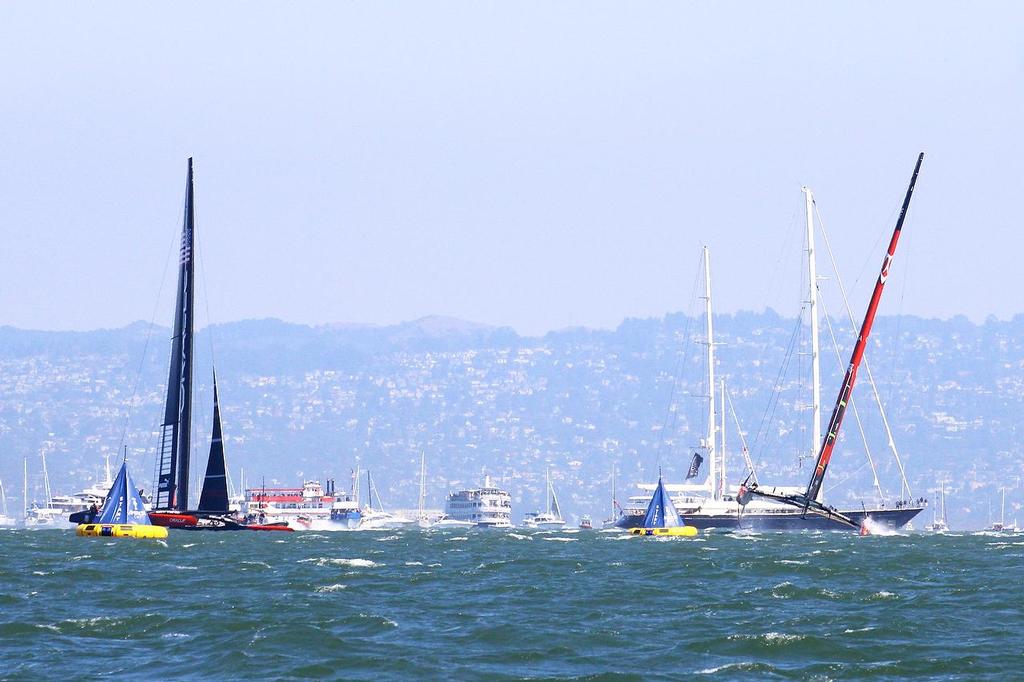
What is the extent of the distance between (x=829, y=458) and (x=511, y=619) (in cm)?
8200

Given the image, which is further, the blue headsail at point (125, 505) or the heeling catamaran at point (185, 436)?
the heeling catamaran at point (185, 436)

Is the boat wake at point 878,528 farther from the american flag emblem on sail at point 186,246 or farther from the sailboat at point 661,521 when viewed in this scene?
the american flag emblem on sail at point 186,246

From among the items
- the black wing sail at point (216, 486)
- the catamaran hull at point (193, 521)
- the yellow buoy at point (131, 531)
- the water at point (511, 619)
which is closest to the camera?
the water at point (511, 619)

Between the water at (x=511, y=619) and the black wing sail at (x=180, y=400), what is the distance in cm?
4743

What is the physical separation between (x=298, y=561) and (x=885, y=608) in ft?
96.4

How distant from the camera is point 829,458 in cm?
12038

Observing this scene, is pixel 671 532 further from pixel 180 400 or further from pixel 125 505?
pixel 125 505

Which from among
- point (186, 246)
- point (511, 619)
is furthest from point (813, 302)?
point (511, 619)

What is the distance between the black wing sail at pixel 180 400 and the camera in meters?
114

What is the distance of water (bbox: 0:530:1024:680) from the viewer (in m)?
33.5

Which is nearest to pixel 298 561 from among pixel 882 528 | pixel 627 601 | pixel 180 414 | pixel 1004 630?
pixel 627 601

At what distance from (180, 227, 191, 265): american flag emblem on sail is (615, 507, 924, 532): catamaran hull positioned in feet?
128

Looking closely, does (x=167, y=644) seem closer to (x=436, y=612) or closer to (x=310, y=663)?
(x=310, y=663)

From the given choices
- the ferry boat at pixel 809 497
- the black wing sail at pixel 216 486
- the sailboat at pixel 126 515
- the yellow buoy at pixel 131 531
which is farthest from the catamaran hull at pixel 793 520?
the yellow buoy at pixel 131 531
